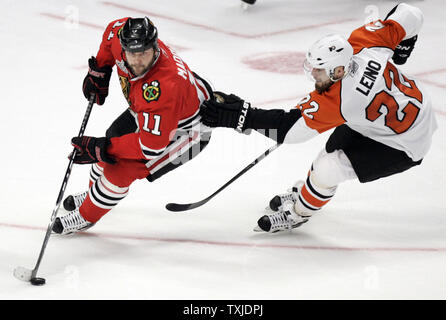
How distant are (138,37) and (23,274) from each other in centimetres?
95

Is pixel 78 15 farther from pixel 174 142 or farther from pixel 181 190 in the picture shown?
pixel 174 142

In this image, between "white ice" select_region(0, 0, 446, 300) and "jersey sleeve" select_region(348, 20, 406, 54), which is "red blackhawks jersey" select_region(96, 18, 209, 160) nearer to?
"white ice" select_region(0, 0, 446, 300)

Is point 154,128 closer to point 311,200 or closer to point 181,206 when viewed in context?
point 181,206

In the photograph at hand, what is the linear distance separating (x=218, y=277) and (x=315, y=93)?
2.59 feet

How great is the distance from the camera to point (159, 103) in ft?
9.50

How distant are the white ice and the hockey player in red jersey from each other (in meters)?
0.24

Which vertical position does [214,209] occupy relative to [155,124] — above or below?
below

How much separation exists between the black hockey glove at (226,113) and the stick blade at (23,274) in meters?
0.88

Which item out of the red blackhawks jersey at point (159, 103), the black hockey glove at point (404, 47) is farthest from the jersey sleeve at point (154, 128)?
the black hockey glove at point (404, 47)

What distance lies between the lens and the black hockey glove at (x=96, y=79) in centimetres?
341

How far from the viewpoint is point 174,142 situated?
10.5 ft

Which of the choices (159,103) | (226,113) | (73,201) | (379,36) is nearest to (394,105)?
(379,36)

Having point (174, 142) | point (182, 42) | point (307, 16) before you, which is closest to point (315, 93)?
point (174, 142)

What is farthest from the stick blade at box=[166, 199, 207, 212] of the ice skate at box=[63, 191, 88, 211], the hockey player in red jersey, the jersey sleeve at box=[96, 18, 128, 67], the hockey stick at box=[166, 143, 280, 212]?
the jersey sleeve at box=[96, 18, 128, 67]
